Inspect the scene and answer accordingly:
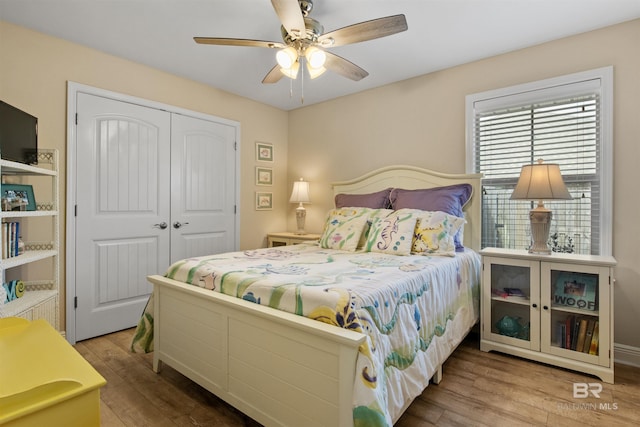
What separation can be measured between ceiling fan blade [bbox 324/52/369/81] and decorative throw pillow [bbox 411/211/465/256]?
3.92 feet

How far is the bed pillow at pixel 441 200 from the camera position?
277 cm

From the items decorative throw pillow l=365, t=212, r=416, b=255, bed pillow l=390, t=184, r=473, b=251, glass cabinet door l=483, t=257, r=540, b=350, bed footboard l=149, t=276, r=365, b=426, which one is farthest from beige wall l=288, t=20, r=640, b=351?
bed footboard l=149, t=276, r=365, b=426

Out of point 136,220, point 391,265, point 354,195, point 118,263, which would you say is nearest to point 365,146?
point 354,195

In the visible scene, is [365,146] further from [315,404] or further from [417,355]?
[315,404]

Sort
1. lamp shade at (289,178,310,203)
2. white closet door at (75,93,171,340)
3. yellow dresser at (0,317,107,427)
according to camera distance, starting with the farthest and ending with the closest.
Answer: lamp shade at (289,178,310,203) < white closet door at (75,93,171,340) < yellow dresser at (0,317,107,427)

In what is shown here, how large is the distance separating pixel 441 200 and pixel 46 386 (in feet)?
8.81

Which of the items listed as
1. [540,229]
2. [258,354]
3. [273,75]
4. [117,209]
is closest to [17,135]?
[117,209]

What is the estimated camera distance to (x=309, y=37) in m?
2.02

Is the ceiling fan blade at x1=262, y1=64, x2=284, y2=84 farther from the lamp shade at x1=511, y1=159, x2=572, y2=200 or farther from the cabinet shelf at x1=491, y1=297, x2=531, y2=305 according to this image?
the cabinet shelf at x1=491, y1=297, x2=531, y2=305

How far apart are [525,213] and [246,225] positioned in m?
2.89

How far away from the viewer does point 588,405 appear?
1832 mm

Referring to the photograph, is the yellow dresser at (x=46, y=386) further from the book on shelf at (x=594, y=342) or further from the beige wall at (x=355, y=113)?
the book on shelf at (x=594, y=342)

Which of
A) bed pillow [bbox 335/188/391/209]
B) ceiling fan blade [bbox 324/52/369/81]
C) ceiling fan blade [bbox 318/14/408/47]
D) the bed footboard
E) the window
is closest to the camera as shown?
the bed footboard

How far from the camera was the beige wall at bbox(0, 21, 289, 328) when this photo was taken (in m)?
2.41
